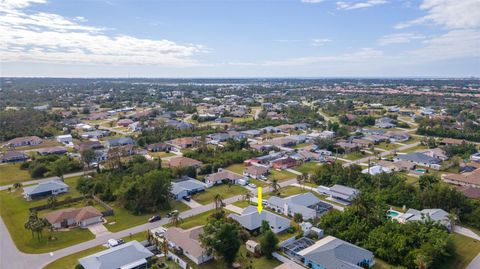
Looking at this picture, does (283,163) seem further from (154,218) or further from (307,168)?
(154,218)

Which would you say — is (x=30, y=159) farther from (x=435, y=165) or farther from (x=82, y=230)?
(x=435, y=165)

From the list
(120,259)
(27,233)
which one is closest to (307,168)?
Result: (120,259)

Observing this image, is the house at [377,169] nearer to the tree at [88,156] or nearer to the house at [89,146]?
the tree at [88,156]

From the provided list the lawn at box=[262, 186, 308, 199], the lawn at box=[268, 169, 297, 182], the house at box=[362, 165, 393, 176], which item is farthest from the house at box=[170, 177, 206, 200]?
the house at box=[362, 165, 393, 176]

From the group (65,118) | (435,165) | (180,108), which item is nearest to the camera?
(435,165)

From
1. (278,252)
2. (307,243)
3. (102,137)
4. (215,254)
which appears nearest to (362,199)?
(307,243)
